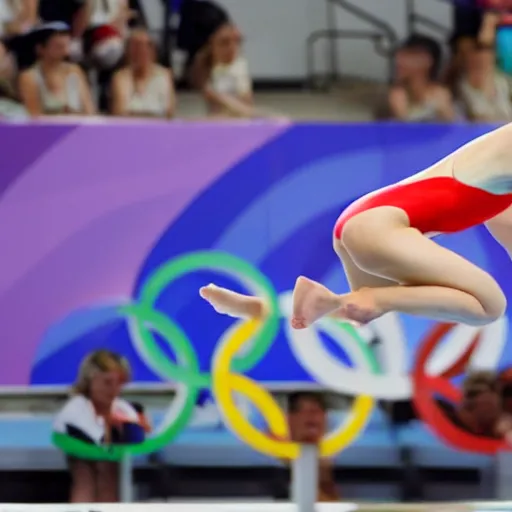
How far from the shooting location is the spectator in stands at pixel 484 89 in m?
6.06

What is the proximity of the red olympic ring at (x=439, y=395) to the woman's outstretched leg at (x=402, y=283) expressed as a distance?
2.42 m

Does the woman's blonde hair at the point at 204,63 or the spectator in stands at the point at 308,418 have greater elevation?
the woman's blonde hair at the point at 204,63

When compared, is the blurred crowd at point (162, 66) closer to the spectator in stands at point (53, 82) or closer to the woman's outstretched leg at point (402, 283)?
the spectator in stands at point (53, 82)

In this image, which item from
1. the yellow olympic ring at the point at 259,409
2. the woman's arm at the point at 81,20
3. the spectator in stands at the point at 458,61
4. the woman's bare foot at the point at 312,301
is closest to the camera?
the woman's bare foot at the point at 312,301

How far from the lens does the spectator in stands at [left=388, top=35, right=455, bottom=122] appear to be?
5.99m

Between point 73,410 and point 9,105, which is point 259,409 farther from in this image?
point 9,105

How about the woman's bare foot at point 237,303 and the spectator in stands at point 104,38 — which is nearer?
the woman's bare foot at point 237,303

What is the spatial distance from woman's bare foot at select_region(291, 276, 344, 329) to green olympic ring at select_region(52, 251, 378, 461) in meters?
2.39

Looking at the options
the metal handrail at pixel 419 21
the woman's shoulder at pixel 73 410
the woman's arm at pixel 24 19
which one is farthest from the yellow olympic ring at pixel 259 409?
the metal handrail at pixel 419 21

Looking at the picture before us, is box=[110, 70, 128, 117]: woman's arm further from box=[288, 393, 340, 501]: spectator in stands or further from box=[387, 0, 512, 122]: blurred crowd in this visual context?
box=[288, 393, 340, 501]: spectator in stands

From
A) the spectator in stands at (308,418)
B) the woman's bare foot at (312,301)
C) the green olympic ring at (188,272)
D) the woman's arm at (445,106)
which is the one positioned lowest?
the woman's bare foot at (312,301)

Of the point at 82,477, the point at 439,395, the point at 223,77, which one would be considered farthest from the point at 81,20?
the point at 439,395

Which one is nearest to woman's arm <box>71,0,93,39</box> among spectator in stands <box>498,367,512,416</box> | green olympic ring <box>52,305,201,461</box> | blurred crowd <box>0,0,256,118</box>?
blurred crowd <box>0,0,256,118</box>

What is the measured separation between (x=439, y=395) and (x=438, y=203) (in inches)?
100
